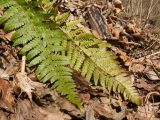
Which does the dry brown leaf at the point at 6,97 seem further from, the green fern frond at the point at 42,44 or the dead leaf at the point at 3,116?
the green fern frond at the point at 42,44

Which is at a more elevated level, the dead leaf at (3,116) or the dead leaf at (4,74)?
the dead leaf at (4,74)

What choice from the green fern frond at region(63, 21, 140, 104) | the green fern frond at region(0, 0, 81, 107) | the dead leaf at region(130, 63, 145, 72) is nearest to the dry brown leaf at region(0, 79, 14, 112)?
the green fern frond at region(0, 0, 81, 107)

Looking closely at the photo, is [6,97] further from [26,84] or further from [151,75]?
[151,75]

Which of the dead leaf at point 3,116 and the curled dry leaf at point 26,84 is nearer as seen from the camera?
the dead leaf at point 3,116

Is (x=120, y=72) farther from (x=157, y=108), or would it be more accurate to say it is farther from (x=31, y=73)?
(x=31, y=73)

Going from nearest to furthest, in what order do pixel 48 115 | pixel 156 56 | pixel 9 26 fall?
pixel 48 115
pixel 9 26
pixel 156 56

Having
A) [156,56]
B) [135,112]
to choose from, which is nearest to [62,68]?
[135,112]

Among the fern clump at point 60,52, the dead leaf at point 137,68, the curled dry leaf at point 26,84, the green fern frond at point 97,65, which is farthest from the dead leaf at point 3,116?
the dead leaf at point 137,68
